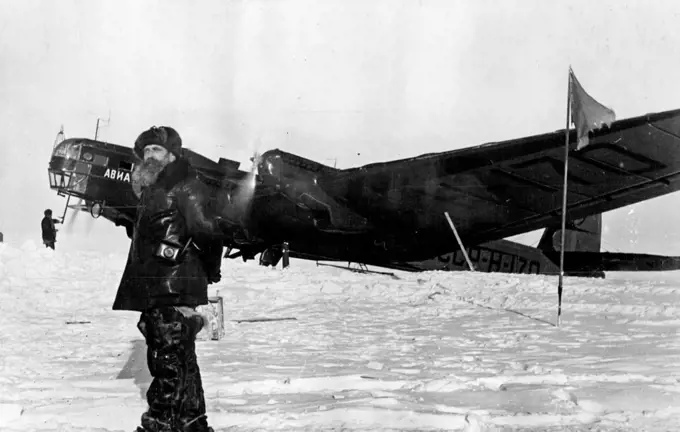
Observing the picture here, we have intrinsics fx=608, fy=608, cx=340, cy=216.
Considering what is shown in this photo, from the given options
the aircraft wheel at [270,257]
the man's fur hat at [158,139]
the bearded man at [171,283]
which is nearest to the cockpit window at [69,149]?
the aircraft wheel at [270,257]

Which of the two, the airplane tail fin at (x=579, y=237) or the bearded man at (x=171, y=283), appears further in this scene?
the airplane tail fin at (x=579, y=237)

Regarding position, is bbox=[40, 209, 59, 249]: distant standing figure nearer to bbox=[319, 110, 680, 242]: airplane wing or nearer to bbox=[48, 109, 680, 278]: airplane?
bbox=[48, 109, 680, 278]: airplane

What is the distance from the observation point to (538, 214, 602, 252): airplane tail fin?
1869 cm

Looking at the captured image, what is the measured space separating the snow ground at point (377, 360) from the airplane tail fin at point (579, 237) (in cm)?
726

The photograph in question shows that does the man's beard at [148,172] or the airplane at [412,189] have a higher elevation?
the airplane at [412,189]

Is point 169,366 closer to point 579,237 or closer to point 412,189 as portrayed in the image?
point 412,189

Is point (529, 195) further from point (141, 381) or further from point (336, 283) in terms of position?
point (141, 381)

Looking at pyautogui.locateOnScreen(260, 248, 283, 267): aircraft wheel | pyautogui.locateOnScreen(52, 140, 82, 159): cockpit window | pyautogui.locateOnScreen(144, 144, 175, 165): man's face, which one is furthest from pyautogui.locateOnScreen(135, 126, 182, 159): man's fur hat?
pyautogui.locateOnScreen(52, 140, 82, 159): cockpit window

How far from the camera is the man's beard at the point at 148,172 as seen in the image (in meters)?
3.17

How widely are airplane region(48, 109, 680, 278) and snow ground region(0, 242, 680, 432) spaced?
205 cm

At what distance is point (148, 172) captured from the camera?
125 inches

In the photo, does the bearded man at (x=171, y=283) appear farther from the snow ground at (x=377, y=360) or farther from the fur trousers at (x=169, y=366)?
the snow ground at (x=377, y=360)

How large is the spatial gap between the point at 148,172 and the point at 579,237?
1782cm

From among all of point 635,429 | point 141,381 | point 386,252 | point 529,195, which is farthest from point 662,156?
point 141,381
